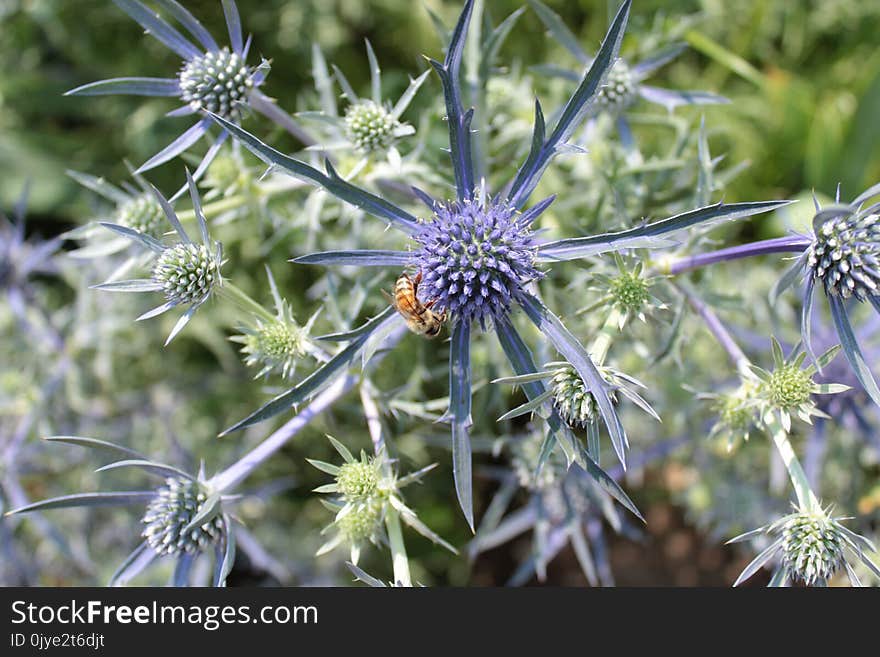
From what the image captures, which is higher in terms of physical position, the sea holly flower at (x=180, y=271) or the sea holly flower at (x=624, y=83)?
the sea holly flower at (x=624, y=83)

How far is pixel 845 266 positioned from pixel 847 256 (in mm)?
26

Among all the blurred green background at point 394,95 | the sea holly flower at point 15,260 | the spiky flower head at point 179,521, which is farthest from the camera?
the blurred green background at point 394,95

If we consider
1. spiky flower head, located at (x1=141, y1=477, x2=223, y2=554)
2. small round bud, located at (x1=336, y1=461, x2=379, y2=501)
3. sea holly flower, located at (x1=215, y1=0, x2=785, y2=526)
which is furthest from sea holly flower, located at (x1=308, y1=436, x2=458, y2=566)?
spiky flower head, located at (x1=141, y1=477, x2=223, y2=554)

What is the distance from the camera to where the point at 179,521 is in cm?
158

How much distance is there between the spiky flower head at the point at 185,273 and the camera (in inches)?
57.3

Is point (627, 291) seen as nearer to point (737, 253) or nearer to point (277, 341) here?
point (737, 253)

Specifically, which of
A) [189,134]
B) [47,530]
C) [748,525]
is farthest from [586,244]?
[47,530]

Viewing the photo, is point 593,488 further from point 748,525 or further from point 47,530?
point 47,530

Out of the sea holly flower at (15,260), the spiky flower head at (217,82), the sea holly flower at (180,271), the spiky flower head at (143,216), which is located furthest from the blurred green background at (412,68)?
the sea holly flower at (180,271)

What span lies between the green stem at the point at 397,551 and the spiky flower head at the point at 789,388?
87 centimetres

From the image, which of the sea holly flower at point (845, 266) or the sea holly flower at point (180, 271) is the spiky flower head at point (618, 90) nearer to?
the sea holly flower at point (845, 266)

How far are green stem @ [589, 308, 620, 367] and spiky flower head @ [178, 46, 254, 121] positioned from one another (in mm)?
1036

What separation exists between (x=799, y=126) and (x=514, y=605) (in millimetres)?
2515

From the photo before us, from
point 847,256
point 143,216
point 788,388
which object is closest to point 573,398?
point 788,388
